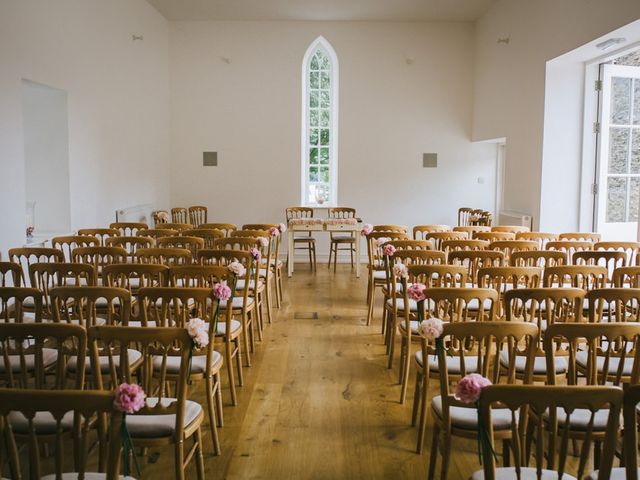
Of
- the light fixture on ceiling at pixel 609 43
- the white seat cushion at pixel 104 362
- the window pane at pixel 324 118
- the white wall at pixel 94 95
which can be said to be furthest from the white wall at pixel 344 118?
the white seat cushion at pixel 104 362

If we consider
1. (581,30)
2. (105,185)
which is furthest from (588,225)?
(105,185)

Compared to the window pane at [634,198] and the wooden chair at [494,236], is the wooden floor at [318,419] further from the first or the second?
the window pane at [634,198]

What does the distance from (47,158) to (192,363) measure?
4672 millimetres

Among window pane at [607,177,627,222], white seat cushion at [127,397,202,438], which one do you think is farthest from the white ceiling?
white seat cushion at [127,397,202,438]

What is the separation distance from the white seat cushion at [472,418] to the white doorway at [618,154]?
5.85 metres

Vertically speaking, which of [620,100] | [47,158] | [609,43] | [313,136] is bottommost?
→ [47,158]

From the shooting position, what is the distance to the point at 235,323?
451 centimetres

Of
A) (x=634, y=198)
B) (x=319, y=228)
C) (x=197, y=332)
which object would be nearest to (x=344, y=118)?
(x=319, y=228)

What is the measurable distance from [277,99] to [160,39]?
2.20m

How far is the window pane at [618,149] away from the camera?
7.82 meters

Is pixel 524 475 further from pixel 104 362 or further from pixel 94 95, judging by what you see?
pixel 94 95

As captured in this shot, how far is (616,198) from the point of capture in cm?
790

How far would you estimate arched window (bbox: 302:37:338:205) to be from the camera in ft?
37.8

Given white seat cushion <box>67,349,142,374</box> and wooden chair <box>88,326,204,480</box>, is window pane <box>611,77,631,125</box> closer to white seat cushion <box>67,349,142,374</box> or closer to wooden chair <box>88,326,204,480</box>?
white seat cushion <box>67,349,142,374</box>
